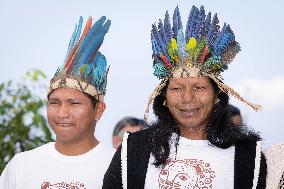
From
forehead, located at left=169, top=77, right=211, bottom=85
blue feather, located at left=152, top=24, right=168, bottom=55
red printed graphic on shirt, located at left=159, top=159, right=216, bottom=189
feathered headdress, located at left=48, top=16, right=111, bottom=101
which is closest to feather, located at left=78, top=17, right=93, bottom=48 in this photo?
feathered headdress, located at left=48, top=16, right=111, bottom=101

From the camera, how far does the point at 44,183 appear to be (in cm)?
542

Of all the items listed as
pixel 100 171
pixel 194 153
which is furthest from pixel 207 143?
pixel 100 171

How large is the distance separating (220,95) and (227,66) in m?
0.23

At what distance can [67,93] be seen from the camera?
5.64 meters

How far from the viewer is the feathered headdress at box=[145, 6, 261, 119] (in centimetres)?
535

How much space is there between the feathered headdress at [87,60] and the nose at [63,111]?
11.3 inches

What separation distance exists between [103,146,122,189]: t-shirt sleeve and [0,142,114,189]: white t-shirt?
199 mm

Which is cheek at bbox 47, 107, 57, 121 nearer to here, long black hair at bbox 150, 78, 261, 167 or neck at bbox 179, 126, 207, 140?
long black hair at bbox 150, 78, 261, 167

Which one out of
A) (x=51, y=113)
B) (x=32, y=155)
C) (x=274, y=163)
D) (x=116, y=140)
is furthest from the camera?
(x=116, y=140)

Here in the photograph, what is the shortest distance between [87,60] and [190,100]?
119 centimetres

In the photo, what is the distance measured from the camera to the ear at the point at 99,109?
5762mm

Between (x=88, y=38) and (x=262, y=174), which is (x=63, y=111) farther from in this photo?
(x=262, y=174)

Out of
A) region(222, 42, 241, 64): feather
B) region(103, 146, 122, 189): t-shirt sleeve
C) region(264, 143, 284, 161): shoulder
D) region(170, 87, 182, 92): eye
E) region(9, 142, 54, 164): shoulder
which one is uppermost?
region(222, 42, 241, 64): feather

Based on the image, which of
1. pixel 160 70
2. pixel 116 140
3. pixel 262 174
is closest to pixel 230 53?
pixel 160 70
